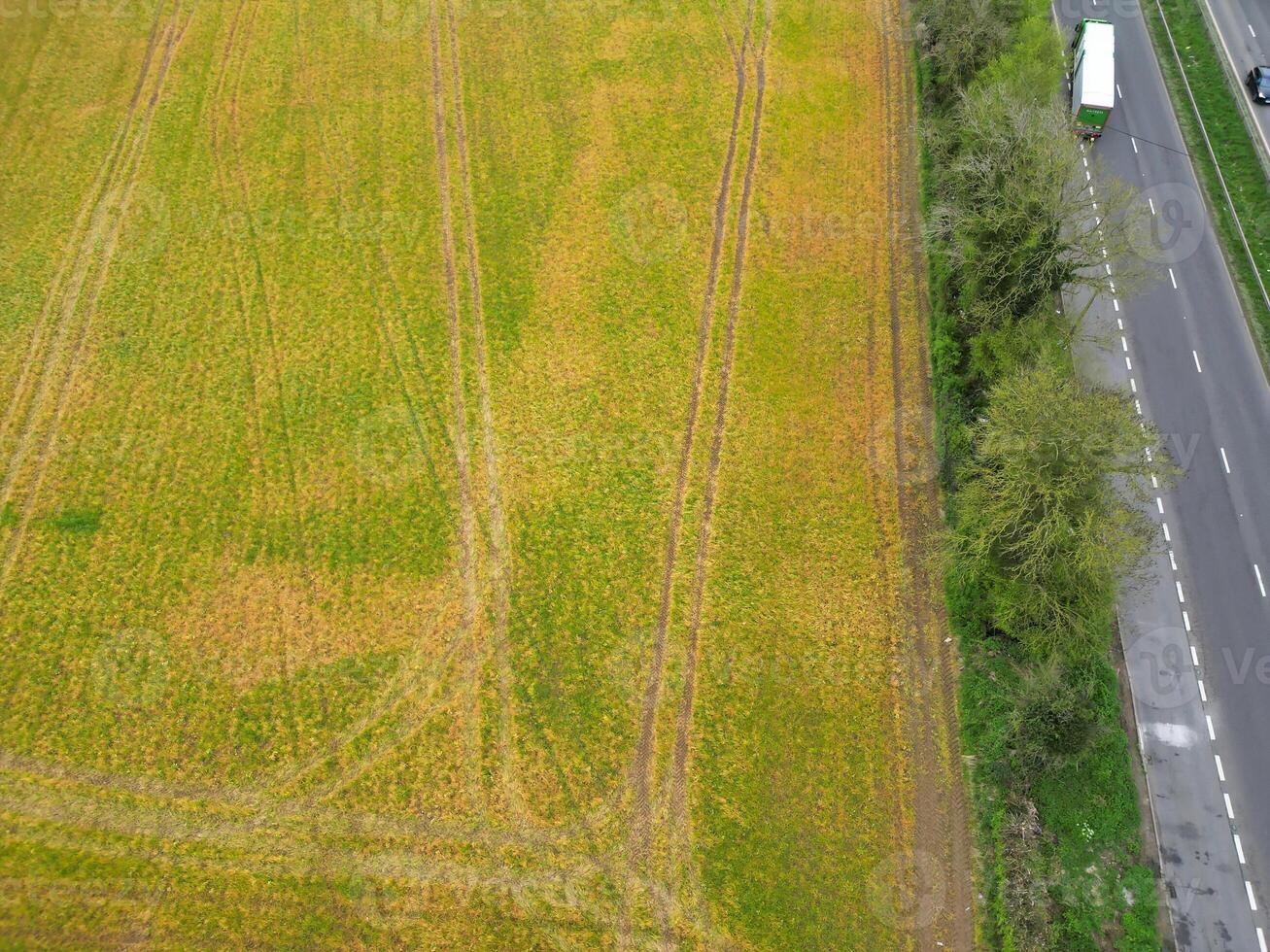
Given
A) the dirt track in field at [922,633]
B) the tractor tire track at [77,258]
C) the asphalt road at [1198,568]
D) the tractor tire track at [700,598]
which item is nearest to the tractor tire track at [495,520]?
the tractor tire track at [700,598]

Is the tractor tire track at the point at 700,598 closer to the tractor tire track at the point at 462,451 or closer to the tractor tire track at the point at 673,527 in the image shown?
the tractor tire track at the point at 673,527

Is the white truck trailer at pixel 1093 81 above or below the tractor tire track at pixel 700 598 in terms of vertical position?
above

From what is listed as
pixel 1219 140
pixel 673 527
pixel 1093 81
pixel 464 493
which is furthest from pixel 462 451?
pixel 1219 140

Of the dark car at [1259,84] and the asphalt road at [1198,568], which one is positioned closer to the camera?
the asphalt road at [1198,568]

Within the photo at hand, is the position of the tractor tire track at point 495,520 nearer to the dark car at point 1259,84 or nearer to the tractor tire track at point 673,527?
the tractor tire track at point 673,527

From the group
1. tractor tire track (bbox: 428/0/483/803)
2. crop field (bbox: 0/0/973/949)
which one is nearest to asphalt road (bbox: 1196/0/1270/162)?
crop field (bbox: 0/0/973/949)

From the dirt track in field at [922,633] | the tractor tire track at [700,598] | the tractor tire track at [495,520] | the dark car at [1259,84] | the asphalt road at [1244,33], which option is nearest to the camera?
the dirt track in field at [922,633]

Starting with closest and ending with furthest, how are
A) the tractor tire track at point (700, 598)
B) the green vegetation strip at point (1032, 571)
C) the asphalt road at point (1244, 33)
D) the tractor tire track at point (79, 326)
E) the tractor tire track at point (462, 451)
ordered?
the green vegetation strip at point (1032, 571) < the tractor tire track at point (700, 598) < the tractor tire track at point (462, 451) < the tractor tire track at point (79, 326) < the asphalt road at point (1244, 33)
